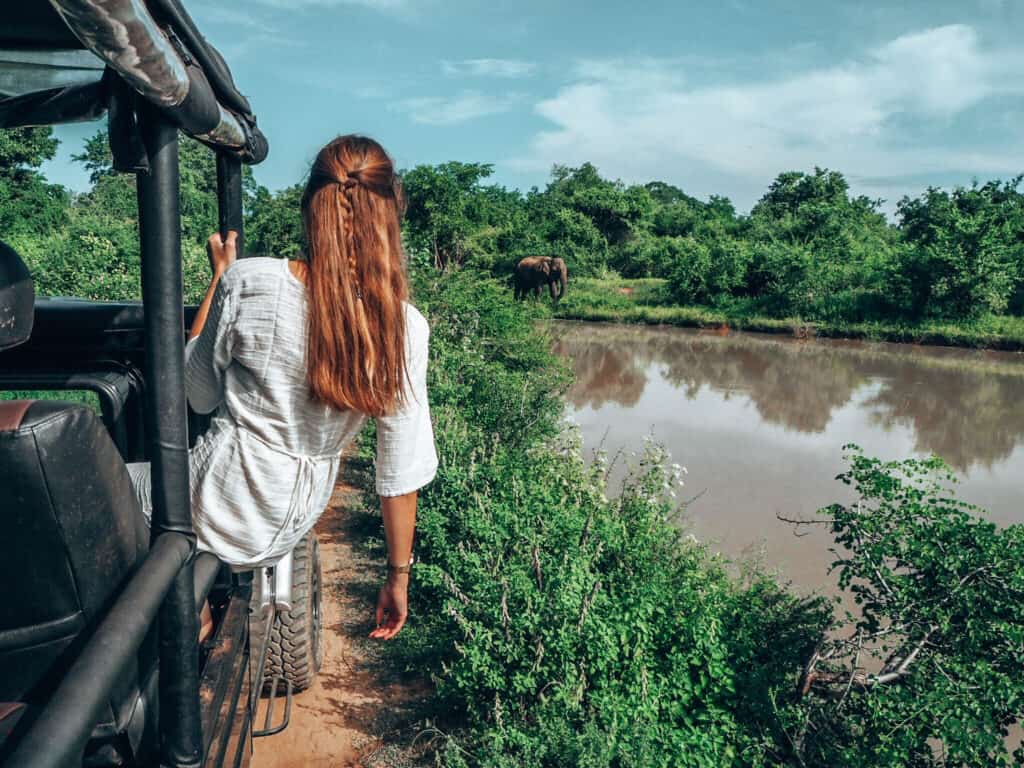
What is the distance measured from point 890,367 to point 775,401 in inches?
219

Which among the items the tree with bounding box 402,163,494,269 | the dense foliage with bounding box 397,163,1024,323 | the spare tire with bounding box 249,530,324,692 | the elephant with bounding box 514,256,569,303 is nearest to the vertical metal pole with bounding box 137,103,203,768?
the spare tire with bounding box 249,530,324,692

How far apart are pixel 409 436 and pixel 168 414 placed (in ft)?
2.04

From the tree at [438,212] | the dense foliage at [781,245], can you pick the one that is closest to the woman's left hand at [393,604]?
the dense foliage at [781,245]

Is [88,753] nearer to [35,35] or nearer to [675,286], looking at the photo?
[35,35]

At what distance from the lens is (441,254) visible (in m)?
23.5

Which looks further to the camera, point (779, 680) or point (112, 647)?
point (779, 680)

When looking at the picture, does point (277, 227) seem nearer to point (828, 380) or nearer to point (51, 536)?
point (828, 380)

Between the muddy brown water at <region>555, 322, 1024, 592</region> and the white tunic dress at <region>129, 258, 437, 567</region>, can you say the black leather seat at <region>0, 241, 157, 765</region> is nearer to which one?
the white tunic dress at <region>129, 258, 437, 567</region>

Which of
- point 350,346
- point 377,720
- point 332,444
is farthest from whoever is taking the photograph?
point 377,720

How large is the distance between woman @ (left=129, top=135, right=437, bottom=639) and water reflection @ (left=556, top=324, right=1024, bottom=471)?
10.2 m

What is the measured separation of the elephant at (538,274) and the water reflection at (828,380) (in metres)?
2.70

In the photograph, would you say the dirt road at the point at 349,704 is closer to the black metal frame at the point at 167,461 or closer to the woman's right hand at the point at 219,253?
the black metal frame at the point at 167,461

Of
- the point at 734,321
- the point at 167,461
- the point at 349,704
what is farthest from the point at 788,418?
the point at 734,321

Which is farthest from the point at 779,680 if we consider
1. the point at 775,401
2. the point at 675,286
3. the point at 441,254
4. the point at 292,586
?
the point at 675,286
